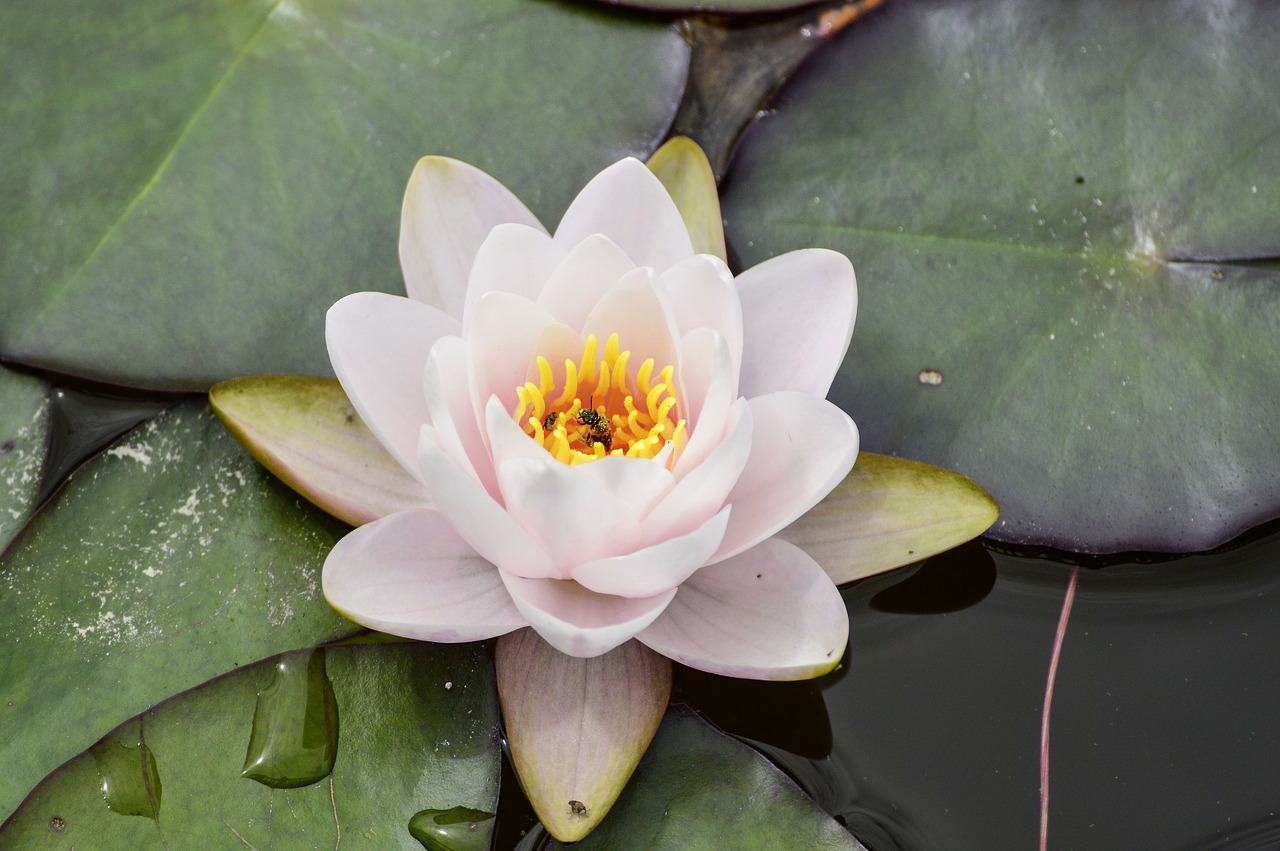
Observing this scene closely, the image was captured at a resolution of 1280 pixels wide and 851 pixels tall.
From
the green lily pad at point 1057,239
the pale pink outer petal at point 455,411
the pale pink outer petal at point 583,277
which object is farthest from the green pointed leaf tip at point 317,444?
the green lily pad at point 1057,239

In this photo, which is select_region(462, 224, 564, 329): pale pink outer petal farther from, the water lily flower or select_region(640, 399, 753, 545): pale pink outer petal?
select_region(640, 399, 753, 545): pale pink outer petal

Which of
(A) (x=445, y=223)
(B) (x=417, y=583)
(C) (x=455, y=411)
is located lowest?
(B) (x=417, y=583)

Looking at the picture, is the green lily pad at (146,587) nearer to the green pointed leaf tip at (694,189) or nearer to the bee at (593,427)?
the bee at (593,427)

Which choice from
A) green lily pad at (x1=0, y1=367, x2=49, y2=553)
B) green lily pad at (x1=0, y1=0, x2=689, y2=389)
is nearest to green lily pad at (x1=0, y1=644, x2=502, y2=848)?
green lily pad at (x1=0, y1=367, x2=49, y2=553)

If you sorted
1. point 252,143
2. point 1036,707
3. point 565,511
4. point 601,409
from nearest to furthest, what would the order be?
point 565,511 → point 601,409 → point 1036,707 → point 252,143

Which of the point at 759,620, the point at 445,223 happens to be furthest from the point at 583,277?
the point at 759,620

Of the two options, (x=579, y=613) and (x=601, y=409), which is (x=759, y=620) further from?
(x=601, y=409)
